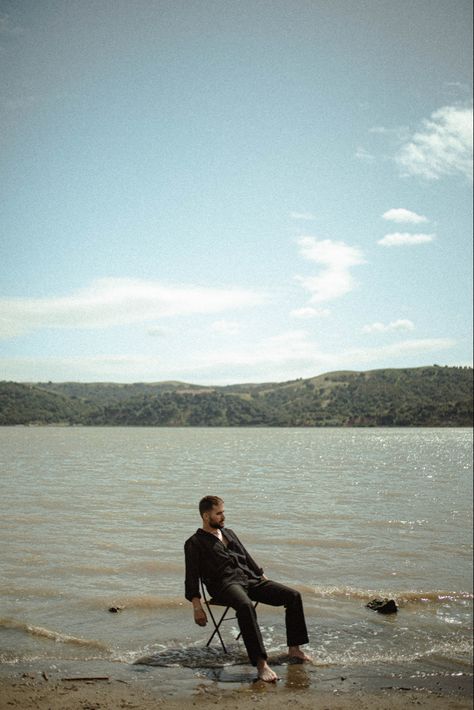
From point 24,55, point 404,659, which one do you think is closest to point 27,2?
point 24,55

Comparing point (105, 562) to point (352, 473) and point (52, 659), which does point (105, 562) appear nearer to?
point (52, 659)

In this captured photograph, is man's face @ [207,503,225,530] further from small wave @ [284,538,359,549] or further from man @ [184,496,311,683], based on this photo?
small wave @ [284,538,359,549]

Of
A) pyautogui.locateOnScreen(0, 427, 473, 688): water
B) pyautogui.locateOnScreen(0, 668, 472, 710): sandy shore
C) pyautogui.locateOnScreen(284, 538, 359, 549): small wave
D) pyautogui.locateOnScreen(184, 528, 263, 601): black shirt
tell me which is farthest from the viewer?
pyautogui.locateOnScreen(284, 538, 359, 549): small wave

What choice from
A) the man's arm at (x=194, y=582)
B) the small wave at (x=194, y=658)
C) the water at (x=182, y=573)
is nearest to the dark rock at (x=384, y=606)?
the water at (x=182, y=573)

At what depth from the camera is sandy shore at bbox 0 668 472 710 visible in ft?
16.8

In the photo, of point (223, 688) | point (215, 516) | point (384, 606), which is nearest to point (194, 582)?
point (215, 516)

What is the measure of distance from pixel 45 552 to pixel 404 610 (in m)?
7.18

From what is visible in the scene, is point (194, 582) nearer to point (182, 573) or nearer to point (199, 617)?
point (199, 617)

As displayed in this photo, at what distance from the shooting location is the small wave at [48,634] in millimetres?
6918

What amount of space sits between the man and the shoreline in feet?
1.11

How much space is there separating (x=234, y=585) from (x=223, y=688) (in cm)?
99

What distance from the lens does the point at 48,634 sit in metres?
7.14

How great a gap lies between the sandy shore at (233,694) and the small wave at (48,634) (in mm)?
1118

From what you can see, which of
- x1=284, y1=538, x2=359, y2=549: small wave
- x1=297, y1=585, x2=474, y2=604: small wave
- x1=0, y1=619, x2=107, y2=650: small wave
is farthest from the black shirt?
x1=284, y1=538, x2=359, y2=549: small wave
